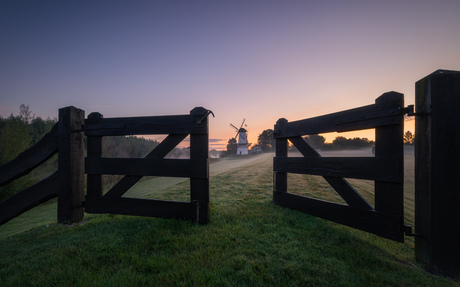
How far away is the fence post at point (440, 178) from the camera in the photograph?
7.00 feet

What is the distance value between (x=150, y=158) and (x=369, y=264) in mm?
3476

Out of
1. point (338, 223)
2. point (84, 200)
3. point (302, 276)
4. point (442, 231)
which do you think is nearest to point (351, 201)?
point (338, 223)

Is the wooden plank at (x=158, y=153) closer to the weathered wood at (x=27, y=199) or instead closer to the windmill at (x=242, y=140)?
the weathered wood at (x=27, y=199)

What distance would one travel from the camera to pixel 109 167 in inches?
135

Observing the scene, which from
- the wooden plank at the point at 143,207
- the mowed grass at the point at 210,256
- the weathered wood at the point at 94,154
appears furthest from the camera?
the weathered wood at the point at 94,154

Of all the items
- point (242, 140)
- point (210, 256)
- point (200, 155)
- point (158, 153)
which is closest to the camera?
point (210, 256)

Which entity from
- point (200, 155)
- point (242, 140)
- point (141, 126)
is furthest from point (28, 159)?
point (242, 140)

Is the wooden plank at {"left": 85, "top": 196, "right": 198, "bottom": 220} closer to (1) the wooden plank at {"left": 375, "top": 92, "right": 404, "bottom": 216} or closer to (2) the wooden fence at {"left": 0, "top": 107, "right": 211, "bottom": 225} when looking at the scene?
(2) the wooden fence at {"left": 0, "top": 107, "right": 211, "bottom": 225}

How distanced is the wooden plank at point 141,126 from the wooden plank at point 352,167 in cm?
235

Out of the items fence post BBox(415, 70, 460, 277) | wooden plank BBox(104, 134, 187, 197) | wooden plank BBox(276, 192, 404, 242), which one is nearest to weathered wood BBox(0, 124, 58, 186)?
wooden plank BBox(104, 134, 187, 197)

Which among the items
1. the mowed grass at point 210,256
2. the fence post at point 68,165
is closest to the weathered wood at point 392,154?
the mowed grass at point 210,256

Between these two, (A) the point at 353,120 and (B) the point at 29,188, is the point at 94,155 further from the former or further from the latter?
(A) the point at 353,120

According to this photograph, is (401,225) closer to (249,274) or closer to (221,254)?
(249,274)

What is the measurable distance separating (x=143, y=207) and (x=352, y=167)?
366 centimetres
